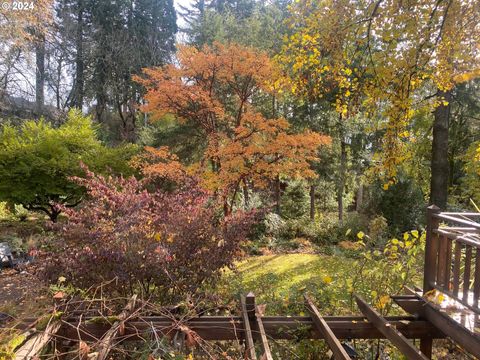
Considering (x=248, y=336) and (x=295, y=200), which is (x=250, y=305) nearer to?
(x=248, y=336)

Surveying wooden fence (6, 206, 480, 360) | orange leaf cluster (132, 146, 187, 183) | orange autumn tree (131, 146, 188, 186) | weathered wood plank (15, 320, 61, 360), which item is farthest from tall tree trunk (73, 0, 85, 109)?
weathered wood plank (15, 320, 61, 360)

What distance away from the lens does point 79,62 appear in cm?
1677

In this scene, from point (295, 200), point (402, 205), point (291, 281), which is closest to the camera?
point (291, 281)

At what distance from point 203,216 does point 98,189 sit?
132cm

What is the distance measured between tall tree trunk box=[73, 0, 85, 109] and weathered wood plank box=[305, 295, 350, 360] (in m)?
17.5

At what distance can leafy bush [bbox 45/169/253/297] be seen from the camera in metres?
2.90

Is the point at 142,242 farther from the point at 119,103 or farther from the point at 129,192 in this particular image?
the point at 119,103

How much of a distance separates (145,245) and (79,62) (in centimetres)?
1676

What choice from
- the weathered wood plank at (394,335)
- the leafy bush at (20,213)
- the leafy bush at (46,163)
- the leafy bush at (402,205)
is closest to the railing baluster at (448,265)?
the weathered wood plank at (394,335)

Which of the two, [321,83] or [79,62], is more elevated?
[79,62]

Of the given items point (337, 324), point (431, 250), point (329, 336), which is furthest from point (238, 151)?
point (329, 336)

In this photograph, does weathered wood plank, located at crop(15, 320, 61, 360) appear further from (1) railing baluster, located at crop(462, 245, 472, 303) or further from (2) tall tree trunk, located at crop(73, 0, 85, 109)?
(2) tall tree trunk, located at crop(73, 0, 85, 109)

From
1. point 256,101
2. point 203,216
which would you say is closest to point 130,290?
point 203,216

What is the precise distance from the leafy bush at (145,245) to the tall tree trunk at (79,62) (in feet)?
49.8
